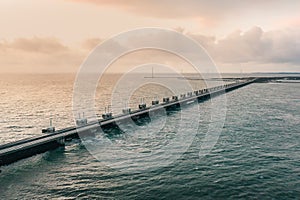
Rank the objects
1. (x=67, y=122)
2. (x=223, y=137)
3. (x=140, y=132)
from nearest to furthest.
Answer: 1. (x=223, y=137)
2. (x=140, y=132)
3. (x=67, y=122)

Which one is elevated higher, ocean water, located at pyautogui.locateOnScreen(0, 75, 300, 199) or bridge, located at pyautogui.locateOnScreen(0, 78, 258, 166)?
bridge, located at pyautogui.locateOnScreen(0, 78, 258, 166)

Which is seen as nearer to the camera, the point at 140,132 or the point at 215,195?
the point at 215,195

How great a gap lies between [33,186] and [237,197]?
15758 millimetres

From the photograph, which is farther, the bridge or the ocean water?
the bridge

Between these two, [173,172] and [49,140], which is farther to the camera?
[49,140]

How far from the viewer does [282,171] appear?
83.1 ft

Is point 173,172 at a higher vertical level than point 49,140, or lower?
lower

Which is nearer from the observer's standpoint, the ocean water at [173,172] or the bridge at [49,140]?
the ocean water at [173,172]

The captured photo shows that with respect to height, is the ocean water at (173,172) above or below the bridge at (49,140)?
below

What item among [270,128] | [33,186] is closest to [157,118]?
[270,128]

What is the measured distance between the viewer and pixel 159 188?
71.6 feet

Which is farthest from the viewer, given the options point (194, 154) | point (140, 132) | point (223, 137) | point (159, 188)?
point (140, 132)

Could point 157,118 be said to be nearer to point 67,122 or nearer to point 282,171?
point 67,122

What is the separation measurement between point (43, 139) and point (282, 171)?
86.8 ft
